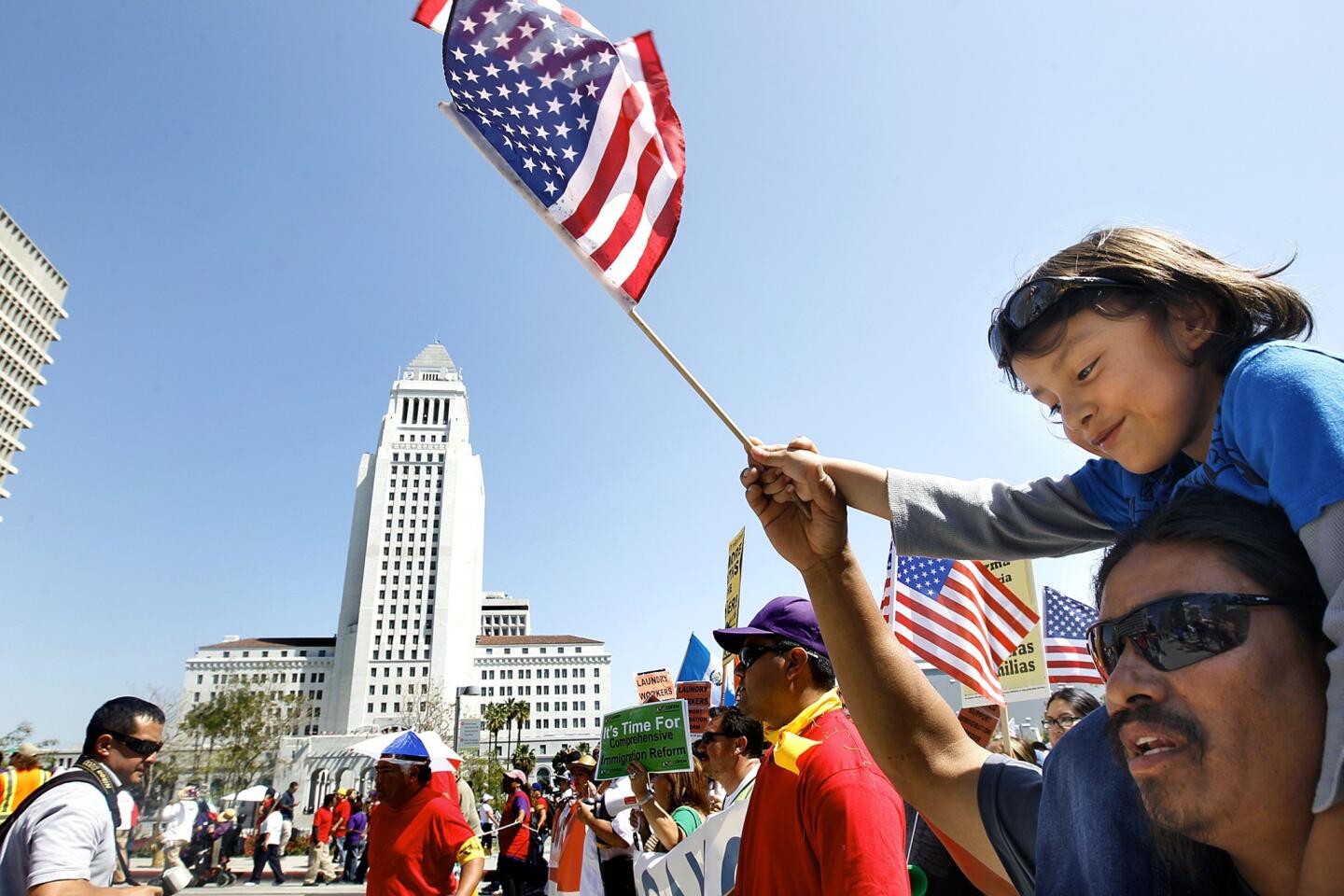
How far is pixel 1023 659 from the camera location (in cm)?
798

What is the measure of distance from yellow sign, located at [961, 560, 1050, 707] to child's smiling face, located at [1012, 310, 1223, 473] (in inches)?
236

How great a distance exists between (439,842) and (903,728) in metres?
4.82

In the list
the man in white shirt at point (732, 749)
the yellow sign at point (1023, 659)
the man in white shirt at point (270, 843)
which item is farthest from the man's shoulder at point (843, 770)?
the man in white shirt at point (270, 843)

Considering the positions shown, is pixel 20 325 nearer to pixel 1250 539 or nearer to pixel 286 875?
pixel 286 875

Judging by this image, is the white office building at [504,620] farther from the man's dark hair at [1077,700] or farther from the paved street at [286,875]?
the man's dark hair at [1077,700]

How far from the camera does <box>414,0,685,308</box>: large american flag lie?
272 cm

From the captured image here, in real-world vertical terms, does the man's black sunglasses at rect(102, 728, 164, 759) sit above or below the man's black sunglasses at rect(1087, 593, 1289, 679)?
below

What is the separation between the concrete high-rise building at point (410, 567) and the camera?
351 feet

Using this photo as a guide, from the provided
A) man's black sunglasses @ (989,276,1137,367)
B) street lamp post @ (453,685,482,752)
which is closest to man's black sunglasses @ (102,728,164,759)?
man's black sunglasses @ (989,276,1137,367)

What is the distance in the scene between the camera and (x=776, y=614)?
3.37 metres

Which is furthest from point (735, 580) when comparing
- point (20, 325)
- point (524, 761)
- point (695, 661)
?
point (20, 325)

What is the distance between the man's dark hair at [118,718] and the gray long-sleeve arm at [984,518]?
4.40 metres

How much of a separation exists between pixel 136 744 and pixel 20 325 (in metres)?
92.2

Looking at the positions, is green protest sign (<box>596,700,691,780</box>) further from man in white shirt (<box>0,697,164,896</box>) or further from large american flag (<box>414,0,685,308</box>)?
large american flag (<box>414,0,685,308</box>)
